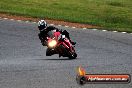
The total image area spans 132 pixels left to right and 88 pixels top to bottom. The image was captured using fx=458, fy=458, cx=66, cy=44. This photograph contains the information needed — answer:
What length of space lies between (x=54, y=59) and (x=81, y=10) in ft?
76.5

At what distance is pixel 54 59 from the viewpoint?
61.0 ft

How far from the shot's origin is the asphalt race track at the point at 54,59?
1382cm

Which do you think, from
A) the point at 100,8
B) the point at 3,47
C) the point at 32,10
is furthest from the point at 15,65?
the point at 100,8

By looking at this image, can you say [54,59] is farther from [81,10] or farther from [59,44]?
[81,10]

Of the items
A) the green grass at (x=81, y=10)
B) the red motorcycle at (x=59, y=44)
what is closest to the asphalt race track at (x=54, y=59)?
the red motorcycle at (x=59, y=44)

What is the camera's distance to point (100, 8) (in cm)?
4400

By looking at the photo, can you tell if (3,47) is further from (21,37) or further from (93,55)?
(93,55)

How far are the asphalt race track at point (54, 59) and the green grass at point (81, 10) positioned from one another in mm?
5228

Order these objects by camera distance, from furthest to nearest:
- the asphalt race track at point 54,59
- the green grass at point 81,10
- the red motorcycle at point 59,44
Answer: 1. the green grass at point 81,10
2. the red motorcycle at point 59,44
3. the asphalt race track at point 54,59

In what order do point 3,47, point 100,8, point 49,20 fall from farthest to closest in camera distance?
point 100,8 < point 49,20 < point 3,47

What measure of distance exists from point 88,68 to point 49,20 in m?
17.9

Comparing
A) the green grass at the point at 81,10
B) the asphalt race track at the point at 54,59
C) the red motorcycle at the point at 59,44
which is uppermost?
the red motorcycle at the point at 59,44

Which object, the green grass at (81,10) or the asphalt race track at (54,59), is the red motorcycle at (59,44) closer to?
the asphalt race track at (54,59)

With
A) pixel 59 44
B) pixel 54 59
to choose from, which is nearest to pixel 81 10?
pixel 54 59
